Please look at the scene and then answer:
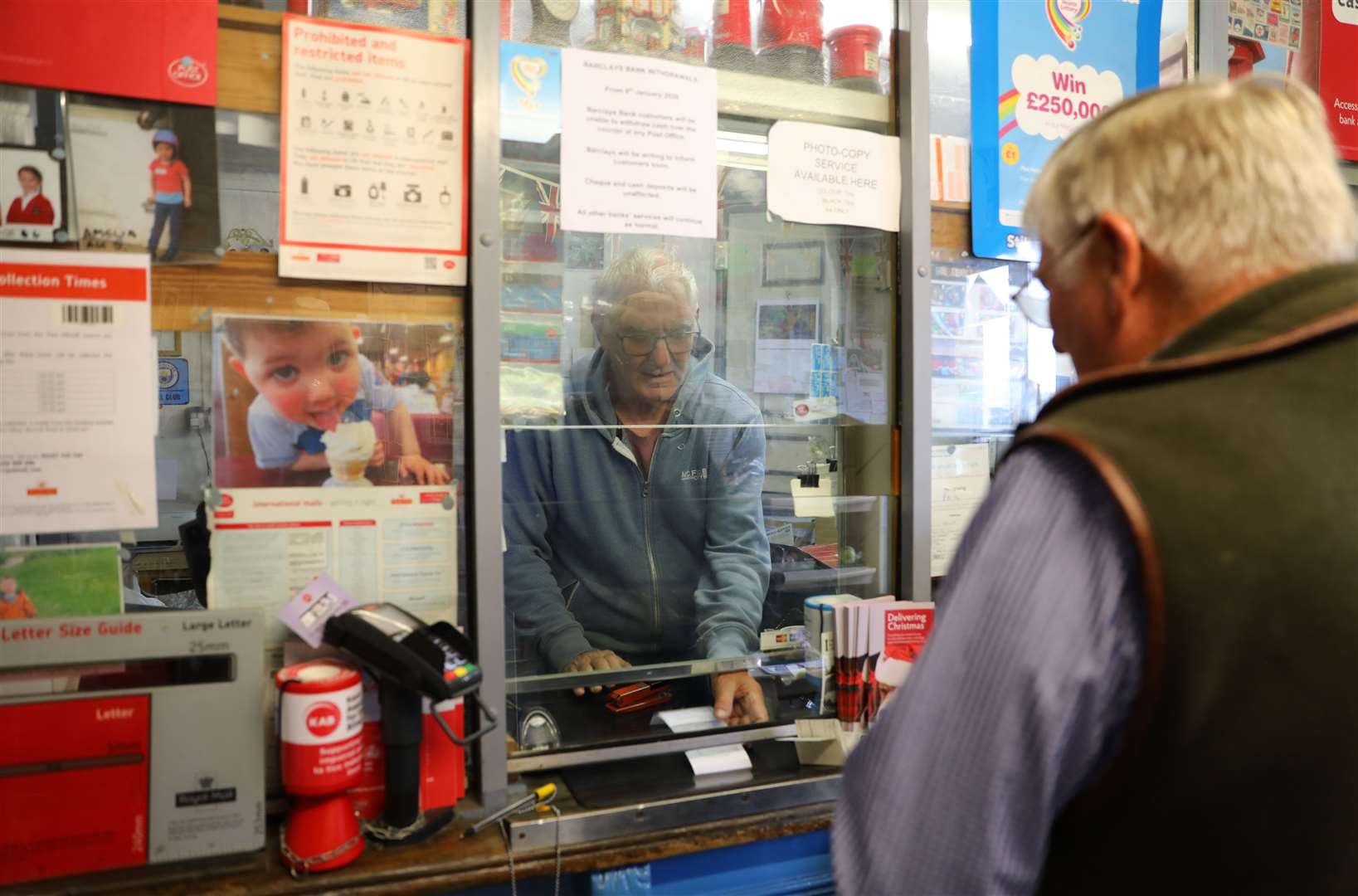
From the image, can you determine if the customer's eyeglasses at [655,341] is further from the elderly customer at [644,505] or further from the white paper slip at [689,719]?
the white paper slip at [689,719]

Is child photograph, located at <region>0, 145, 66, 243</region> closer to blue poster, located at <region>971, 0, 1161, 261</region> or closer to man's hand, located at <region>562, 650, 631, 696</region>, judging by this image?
man's hand, located at <region>562, 650, 631, 696</region>

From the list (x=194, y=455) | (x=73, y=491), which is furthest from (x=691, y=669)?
(x=73, y=491)

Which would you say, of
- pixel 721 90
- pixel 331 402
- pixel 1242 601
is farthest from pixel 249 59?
pixel 1242 601

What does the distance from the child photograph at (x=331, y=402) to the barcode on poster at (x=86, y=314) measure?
0.14 metres

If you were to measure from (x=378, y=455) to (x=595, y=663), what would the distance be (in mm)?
666

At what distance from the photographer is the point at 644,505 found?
196cm

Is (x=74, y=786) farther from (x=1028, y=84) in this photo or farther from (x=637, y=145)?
(x=1028, y=84)

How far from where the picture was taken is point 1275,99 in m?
0.80

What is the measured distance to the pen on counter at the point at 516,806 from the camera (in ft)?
4.40

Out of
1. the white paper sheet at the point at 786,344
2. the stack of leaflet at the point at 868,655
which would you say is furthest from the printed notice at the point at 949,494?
the white paper sheet at the point at 786,344

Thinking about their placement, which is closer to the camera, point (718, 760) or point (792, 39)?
point (718, 760)

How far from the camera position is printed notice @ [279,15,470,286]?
1.33 m

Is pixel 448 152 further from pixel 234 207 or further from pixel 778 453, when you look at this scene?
pixel 778 453

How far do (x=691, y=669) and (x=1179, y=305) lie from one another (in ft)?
3.86
